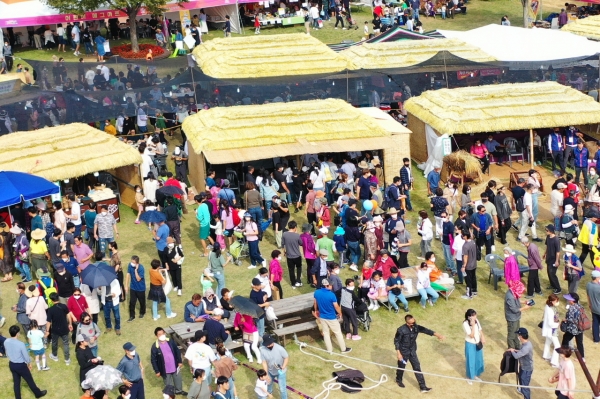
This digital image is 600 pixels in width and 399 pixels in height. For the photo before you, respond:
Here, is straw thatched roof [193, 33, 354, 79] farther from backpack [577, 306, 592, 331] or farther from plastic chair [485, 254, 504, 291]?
backpack [577, 306, 592, 331]

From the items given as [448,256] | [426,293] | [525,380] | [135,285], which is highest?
[135,285]

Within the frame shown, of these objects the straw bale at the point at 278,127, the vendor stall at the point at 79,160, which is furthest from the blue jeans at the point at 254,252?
the vendor stall at the point at 79,160

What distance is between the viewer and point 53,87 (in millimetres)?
26812

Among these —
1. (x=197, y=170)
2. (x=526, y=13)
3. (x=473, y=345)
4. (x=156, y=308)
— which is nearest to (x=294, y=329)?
(x=156, y=308)

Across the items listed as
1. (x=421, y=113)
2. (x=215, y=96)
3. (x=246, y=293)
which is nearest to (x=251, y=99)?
(x=215, y=96)

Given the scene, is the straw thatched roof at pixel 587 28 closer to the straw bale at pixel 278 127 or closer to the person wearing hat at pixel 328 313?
the straw bale at pixel 278 127

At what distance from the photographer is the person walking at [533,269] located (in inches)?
695

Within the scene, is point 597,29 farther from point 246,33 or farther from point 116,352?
point 116,352

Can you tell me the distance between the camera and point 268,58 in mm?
28750

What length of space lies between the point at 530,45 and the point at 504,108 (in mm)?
6074

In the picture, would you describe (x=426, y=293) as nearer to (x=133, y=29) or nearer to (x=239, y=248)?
(x=239, y=248)

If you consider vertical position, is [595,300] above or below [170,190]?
below

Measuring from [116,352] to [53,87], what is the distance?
1250cm

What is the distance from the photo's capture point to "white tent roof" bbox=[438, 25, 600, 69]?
95.5ft
